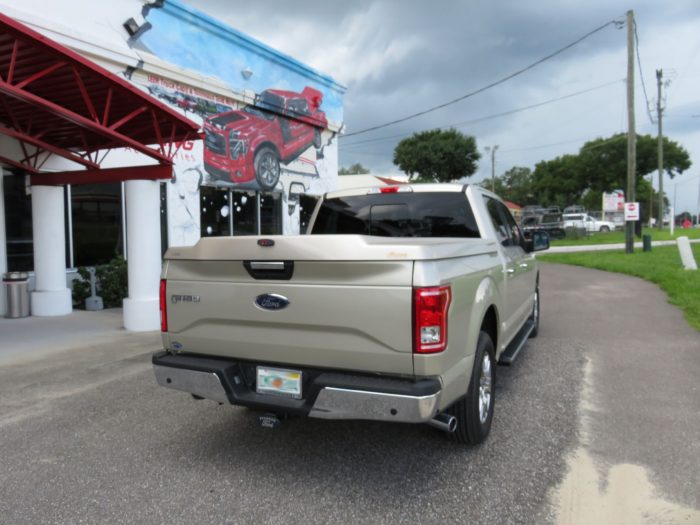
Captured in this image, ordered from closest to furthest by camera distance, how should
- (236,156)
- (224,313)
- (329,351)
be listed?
(329,351)
(224,313)
(236,156)

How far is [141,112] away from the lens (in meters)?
7.79

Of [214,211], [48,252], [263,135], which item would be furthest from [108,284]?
[263,135]

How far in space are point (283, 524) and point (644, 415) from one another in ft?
10.5

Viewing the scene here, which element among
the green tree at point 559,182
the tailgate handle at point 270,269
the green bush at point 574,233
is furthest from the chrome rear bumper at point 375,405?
the green tree at point 559,182

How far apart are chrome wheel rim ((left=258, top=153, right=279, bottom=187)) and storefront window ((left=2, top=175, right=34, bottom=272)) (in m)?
6.11

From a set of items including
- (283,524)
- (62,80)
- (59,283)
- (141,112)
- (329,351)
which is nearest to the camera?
(283,524)

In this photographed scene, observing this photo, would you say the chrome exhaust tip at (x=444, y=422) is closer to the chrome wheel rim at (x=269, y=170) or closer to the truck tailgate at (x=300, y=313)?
the truck tailgate at (x=300, y=313)

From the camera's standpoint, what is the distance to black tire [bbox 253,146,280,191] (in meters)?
14.7

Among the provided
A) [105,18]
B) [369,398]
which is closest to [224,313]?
[369,398]

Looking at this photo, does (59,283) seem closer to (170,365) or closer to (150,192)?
(150,192)

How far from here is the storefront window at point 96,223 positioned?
10844 millimetres

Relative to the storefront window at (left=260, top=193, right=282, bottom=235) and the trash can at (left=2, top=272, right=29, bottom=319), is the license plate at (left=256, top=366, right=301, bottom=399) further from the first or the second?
the storefront window at (left=260, top=193, right=282, bottom=235)

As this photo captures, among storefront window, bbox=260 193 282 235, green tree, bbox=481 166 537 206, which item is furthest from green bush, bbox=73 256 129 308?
green tree, bbox=481 166 537 206

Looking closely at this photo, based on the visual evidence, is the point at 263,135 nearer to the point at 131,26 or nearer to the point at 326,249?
the point at 131,26
